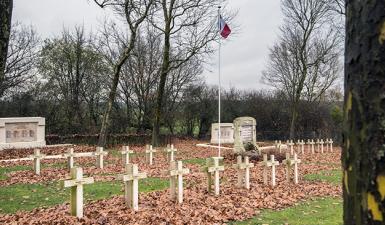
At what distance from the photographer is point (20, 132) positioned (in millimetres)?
25469

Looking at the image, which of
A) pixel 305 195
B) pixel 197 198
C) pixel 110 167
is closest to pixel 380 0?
pixel 197 198

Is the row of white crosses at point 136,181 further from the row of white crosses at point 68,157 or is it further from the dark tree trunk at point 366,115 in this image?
the dark tree trunk at point 366,115

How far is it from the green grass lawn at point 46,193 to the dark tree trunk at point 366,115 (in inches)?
352

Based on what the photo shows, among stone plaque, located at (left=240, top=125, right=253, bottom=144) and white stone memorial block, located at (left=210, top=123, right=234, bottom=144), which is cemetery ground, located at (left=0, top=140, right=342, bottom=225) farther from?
white stone memorial block, located at (left=210, top=123, right=234, bottom=144)

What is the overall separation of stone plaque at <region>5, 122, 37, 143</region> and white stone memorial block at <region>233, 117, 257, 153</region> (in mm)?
12553

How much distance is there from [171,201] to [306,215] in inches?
113

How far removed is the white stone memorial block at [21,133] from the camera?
24.4 metres

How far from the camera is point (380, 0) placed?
1667 millimetres

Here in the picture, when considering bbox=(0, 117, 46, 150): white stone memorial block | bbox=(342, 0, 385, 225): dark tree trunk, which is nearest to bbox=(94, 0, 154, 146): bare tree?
bbox=(0, 117, 46, 150): white stone memorial block

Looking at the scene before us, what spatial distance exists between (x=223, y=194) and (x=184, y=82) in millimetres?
30175

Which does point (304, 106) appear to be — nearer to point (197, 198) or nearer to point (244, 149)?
point (244, 149)

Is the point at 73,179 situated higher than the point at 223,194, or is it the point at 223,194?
the point at 73,179

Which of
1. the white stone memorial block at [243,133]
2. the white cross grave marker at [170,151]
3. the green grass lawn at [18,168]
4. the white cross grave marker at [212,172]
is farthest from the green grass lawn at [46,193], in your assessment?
the white stone memorial block at [243,133]

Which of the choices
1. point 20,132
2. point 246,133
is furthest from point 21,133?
point 246,133
